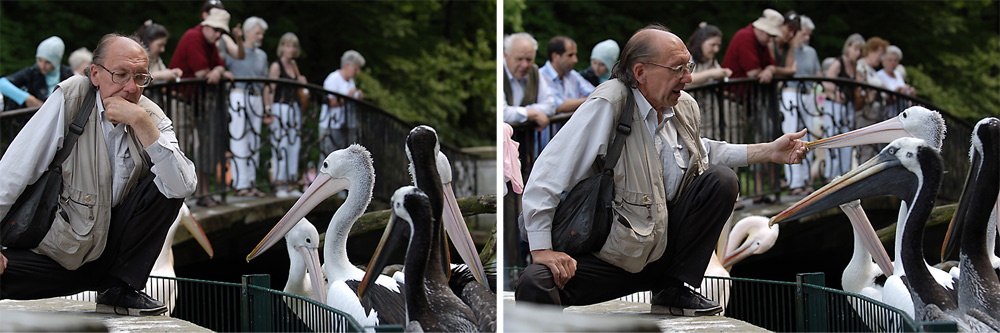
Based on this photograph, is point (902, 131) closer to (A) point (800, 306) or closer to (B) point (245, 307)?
(A) point (800, 306)

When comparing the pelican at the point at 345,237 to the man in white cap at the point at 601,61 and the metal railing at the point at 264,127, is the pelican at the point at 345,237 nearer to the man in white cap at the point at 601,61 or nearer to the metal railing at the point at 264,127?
the metal railing at the point at 264,127

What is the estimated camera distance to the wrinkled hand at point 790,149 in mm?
4203

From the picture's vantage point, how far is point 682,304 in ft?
14.1

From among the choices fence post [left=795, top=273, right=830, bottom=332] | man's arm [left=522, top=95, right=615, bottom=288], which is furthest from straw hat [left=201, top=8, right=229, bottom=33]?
fence post [left=795, top=273, right=830, bottom=332]

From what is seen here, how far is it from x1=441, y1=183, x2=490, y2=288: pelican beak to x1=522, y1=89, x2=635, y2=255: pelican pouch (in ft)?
1.27

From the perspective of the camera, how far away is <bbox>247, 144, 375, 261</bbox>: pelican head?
4227 millimetres

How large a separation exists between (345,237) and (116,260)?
2.87 feet

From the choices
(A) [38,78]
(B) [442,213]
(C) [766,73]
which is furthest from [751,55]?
(A) [38,78]

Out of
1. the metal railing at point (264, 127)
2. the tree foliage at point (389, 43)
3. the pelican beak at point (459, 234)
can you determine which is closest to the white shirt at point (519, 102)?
the metal railing at point (264, 127)

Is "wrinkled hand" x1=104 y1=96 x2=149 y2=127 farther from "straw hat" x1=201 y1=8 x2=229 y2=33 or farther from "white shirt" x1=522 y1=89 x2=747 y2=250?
"white shirt" x1=522 y1=89 x2=747 y2=250

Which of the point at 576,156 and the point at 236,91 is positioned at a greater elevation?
the point at 236,91

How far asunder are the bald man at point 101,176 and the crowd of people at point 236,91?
0.49 metres

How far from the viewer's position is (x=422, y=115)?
5.05m

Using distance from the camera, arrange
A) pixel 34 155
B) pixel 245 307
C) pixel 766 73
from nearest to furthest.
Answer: pixel 34 155 → pixel 245 307 → pixel 766 73
